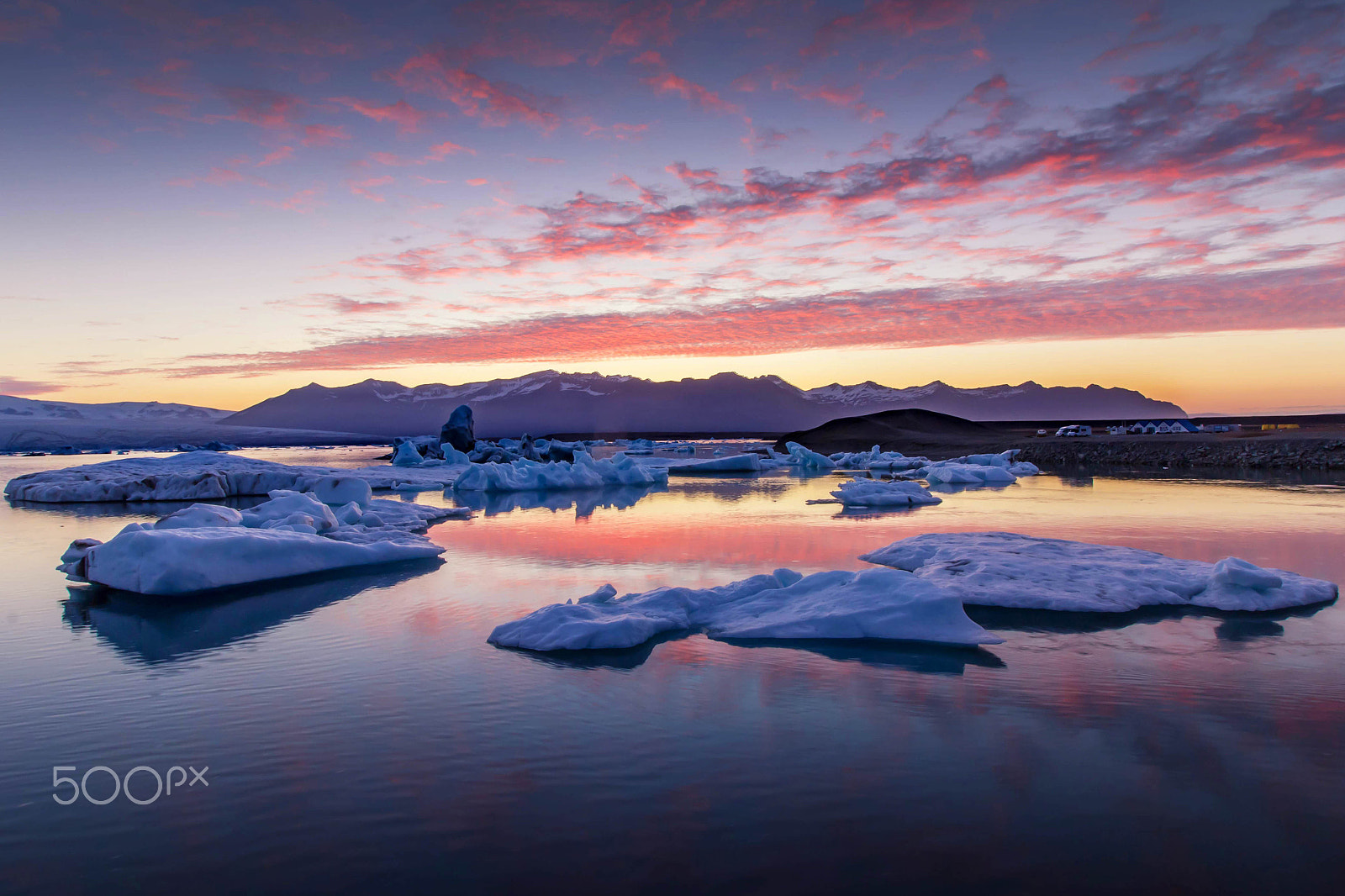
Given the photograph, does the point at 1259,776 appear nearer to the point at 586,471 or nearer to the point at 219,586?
the point at 219,586

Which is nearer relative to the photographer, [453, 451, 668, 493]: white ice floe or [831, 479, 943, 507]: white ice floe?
[831, 479, 943, 507]: white ice floe

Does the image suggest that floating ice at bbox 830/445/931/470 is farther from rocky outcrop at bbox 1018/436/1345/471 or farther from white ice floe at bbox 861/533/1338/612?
white ice floe at bbox 861/533/1338/612

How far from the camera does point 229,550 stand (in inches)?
356

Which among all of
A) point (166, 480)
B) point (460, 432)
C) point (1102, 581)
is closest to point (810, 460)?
point (460, 432)

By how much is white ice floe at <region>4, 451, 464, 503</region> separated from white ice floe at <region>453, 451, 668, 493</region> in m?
4.16

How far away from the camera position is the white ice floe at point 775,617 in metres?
6.41

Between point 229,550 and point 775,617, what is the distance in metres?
7.00

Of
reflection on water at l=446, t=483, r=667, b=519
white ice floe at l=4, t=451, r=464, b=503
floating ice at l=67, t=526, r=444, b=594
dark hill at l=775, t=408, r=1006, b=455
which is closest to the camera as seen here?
floating ice at l=67, t=526, r=444, b=594

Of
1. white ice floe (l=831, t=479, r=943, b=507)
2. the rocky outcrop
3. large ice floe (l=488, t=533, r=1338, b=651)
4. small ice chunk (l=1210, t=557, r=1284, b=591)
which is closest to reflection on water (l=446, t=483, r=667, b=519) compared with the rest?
white ice floe (l=831, t=479, r=943, b=507)

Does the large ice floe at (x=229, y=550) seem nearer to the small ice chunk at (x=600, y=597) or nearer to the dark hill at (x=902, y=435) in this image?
the small ice chunk at (x=600, y=597)

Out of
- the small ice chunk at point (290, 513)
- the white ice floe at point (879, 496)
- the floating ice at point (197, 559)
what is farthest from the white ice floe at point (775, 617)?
the white ice floe at point (879, 496)

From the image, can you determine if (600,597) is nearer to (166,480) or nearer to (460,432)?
(166,480)

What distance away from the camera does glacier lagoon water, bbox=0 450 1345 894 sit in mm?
3166

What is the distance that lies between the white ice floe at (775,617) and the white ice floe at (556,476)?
19321 millimetres
